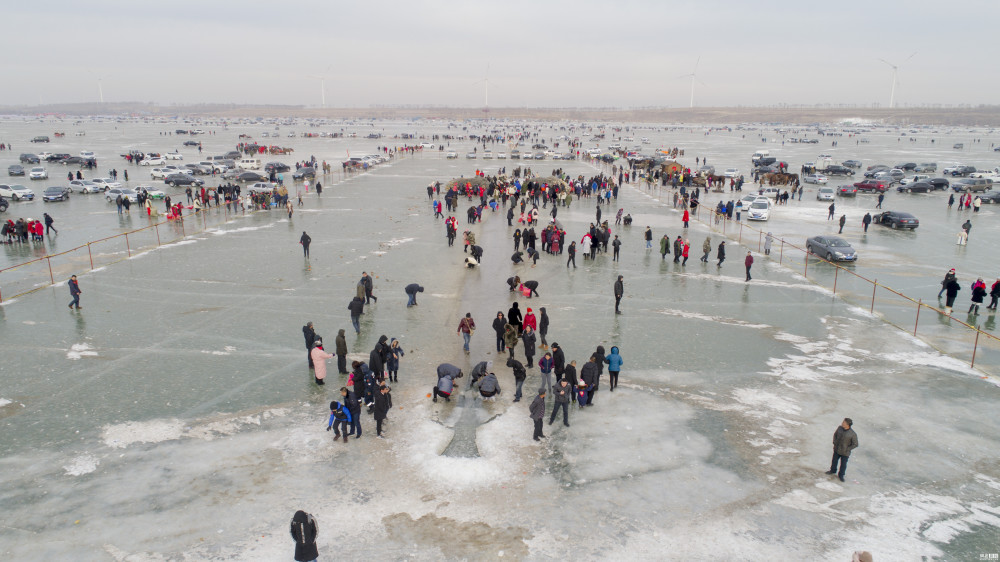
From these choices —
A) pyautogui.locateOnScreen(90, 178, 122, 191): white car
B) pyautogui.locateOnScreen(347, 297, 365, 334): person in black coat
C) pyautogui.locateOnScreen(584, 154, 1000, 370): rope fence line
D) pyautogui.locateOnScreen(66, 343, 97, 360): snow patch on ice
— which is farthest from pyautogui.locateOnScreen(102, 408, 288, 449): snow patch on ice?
pyautogui.locateOnScreen(90, 178, 122, 191): white car

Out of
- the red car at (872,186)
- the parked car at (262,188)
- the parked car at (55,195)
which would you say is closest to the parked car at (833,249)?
the red car at (872,186)

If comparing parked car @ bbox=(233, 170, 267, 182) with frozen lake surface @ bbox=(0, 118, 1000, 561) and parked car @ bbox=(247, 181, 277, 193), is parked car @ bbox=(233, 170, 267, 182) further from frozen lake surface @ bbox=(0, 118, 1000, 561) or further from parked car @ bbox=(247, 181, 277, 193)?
frozen lake surface @ bbox=(0, 118, 1000, 561)

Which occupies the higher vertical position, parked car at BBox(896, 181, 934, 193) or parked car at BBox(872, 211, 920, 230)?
parked car at BBox(896, 181, 934, 193)

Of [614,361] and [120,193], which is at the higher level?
[120,193]

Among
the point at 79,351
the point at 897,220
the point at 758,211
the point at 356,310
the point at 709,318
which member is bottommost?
the point at 709,318

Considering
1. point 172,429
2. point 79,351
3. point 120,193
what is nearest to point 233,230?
point 120,193

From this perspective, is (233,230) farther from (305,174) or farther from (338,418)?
(305,174)
